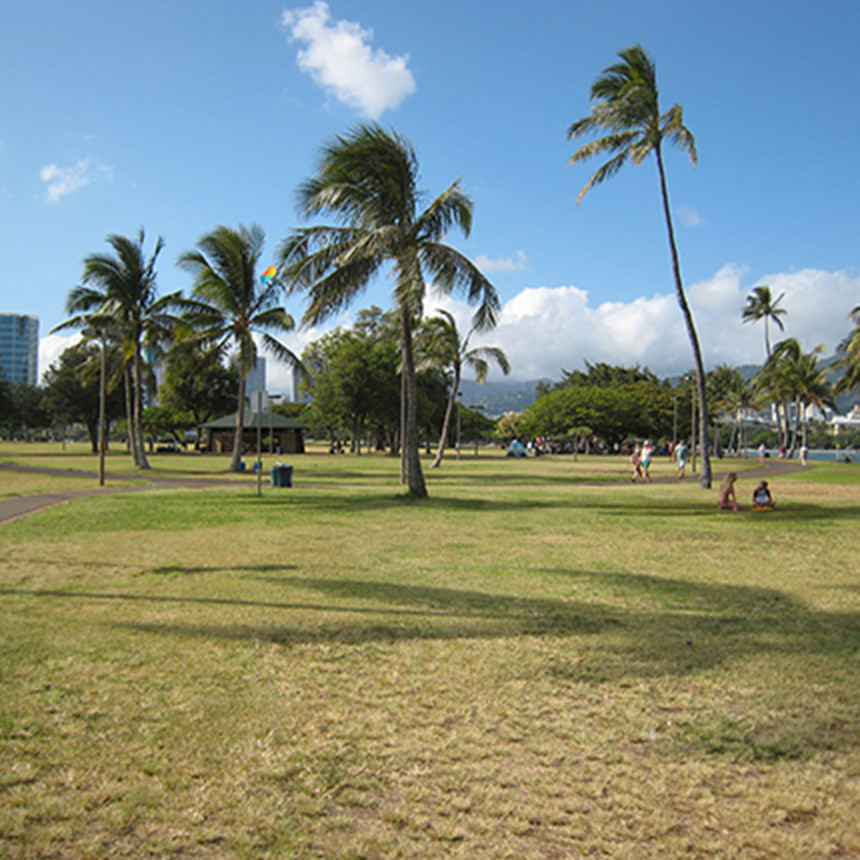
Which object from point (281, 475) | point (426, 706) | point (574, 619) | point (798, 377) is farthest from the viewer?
point (798, 377)

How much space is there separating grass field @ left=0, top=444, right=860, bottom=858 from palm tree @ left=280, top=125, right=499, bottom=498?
378 inches

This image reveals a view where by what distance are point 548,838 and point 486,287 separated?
1646cm

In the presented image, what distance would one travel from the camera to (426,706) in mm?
4164

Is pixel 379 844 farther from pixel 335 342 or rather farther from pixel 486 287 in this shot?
pixel 335 342

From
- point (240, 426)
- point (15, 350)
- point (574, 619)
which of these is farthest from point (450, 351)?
point (15, 350)

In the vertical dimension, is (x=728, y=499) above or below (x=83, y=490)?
above

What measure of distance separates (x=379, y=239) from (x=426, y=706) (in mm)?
14547

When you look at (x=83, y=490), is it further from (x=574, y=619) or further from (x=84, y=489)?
(x=574, y=619)

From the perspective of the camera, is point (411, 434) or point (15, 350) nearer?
point (411, 434)

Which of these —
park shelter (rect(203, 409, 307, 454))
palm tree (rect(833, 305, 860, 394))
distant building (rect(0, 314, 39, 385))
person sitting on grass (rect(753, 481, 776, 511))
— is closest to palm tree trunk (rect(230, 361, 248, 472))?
person sitting on grass (rect(753, 481, 776, 511))

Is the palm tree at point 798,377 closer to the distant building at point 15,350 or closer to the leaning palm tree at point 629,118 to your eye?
the leaning palm tree at point 629,118

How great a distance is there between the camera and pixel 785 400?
66625 millimetres

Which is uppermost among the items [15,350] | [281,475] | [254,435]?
[15,350]

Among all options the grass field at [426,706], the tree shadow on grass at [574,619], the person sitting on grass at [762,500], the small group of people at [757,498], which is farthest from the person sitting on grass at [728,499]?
the tree shadow on grass at [574,619]
